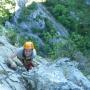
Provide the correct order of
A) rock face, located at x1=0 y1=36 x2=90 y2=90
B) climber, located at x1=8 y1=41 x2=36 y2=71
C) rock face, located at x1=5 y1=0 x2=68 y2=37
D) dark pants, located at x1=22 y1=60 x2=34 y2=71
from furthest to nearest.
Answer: rock face, located at x1=5 y1=0 x2=68 y2=37 < dark pants, located at x1=22 y1=60 x2=34 y2=71 < climber, located at x1=8 y1=41 x2=36 y2=71 < rock face, located at x1=0 y1=36 x2=90 y2=90

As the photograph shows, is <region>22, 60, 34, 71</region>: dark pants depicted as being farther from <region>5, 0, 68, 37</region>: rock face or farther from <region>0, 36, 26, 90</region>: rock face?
<region>5, 0, 68, 37</region>: rock face

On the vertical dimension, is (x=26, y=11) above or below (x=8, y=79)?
below

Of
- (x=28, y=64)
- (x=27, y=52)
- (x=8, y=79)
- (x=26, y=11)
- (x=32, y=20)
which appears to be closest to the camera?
(x=8, y=79)

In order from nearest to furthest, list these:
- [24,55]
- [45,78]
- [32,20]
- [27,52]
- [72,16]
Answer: [45,78] < [27,52] < [24,55] < [32,20] < [72,16]

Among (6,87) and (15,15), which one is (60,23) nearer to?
(15,15)

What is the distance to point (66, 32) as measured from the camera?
76.1 ft

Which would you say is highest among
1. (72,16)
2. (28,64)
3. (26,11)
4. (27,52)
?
(27,52)

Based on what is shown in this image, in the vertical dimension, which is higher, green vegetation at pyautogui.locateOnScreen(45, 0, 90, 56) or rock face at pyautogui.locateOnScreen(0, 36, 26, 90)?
rock face at pyautogui.locateOnScreen(0, 36, 26, 90)

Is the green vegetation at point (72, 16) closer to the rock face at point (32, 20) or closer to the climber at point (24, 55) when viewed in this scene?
the rock face at point (32, 20)

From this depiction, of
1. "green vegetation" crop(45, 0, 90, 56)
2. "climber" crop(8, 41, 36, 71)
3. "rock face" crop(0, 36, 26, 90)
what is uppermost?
"climber" crop(8, 41, 36, 71)

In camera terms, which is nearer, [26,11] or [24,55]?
[24,55]

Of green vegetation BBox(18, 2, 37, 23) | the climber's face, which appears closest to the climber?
the climber's face

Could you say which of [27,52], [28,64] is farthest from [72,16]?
[27,52]

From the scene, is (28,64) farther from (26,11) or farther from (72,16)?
(72,16)
